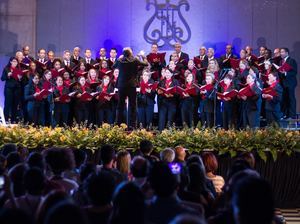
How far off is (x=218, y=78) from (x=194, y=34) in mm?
3613

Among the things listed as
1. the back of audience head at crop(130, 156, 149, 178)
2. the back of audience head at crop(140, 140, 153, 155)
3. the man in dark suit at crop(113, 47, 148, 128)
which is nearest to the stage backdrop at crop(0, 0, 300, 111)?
the man in dark suit at crop(113, 47, 148, 128)

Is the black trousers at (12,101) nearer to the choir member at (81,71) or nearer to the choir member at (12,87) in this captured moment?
the choir member at (12,87)

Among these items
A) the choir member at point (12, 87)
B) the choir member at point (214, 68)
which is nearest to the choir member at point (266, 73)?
the choir member at point (214, 68)

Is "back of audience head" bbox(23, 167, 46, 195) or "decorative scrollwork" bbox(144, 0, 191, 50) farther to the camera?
"decorative scrollwork" bbox(144, 0, 191, 50)

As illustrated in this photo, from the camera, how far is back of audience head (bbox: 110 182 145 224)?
122 inches

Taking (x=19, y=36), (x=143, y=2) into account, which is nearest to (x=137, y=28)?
(x=143, y=2)

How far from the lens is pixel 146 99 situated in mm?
12852

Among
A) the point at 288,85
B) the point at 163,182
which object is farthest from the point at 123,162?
the point at 288,85

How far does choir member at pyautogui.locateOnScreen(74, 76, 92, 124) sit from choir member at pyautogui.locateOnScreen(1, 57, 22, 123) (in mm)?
1656

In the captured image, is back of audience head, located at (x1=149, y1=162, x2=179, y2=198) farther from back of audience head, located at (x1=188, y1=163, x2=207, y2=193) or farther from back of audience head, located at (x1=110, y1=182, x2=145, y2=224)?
back of audience head, located at (x1=188, y1=163, x2=207, y2=193)

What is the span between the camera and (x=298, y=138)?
8.63m

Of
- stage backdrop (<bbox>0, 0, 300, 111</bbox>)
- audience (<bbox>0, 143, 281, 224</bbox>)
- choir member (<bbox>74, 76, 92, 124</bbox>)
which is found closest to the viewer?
audience (<bbox>0, 143, 281, 224</bbox>)

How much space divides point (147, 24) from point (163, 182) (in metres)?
12.7

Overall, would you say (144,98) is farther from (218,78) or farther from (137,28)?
(137,28)
